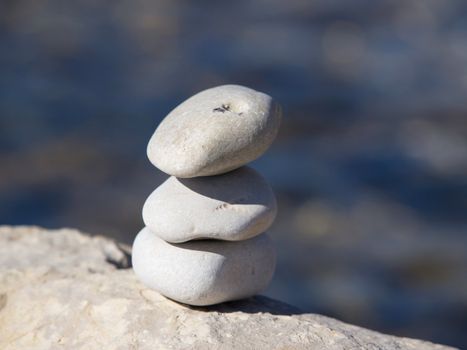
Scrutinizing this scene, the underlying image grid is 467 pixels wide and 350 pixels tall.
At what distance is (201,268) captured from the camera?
3.42m

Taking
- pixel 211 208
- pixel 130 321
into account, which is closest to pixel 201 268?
pixel 211 208

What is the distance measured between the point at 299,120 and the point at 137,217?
264 cm

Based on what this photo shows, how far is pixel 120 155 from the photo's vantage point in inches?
391

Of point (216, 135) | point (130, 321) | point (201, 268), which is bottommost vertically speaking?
point (130, 321)

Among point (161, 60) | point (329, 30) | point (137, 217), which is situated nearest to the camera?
point (137, 217)

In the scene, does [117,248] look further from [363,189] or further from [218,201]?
[363,189]

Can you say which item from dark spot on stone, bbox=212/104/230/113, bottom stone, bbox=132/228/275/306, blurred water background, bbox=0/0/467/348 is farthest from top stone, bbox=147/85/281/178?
blurred water background, bbox=0/0/467/348

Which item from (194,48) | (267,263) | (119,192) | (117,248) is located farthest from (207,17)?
(267,263)

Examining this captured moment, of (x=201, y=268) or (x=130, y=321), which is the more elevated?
(x=201, y=268)

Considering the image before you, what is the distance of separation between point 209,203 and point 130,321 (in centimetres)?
53

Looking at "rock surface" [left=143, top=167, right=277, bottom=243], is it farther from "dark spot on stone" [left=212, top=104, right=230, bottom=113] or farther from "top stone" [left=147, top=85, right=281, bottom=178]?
"dark spot on stone" [left=212, top=104, right=230, bottom=113]

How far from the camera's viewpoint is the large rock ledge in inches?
130

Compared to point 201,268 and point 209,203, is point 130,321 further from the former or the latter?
point 209,203

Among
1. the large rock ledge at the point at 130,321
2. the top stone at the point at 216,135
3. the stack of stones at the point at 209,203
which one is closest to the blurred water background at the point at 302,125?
the large rock ledge at the point at 130,321
